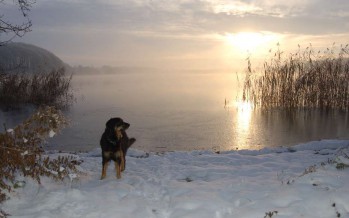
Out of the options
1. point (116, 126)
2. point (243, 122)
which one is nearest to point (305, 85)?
point (243, 122)

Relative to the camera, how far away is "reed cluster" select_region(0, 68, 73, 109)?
1925 centimetres

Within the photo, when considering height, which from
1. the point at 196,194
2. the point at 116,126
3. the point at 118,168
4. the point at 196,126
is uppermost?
the point at 116,126

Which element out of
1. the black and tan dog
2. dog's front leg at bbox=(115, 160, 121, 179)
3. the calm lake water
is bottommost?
the calm lake water

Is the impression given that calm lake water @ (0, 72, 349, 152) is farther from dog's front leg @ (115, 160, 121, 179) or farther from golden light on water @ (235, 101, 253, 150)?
dog's front leg @ (115, 160, 121, 179)

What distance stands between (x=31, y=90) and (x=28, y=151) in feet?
52.5

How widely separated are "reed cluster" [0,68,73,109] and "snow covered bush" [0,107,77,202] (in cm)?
1355

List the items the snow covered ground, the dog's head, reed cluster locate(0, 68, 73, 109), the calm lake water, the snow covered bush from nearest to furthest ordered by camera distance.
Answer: the snow covered ground
the snow covered bush
the dog's head
the calm lake water
reed cluster locate(0, 68, 73, 109)

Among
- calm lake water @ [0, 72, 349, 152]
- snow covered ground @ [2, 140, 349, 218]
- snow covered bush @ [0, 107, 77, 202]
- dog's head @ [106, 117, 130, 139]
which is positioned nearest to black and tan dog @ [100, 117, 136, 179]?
dog's head @ [106, 117, 130, 139]

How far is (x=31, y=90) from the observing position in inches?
796

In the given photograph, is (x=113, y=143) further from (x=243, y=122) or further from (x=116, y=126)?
(x=243, y=122)

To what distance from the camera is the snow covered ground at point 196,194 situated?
491cm

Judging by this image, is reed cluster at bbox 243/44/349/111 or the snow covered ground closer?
the snow covered ground

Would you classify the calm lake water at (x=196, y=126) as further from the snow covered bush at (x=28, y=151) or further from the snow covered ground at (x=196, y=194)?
the snow covered bush at (x=28, y=151)

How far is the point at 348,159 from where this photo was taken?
6395 mm
